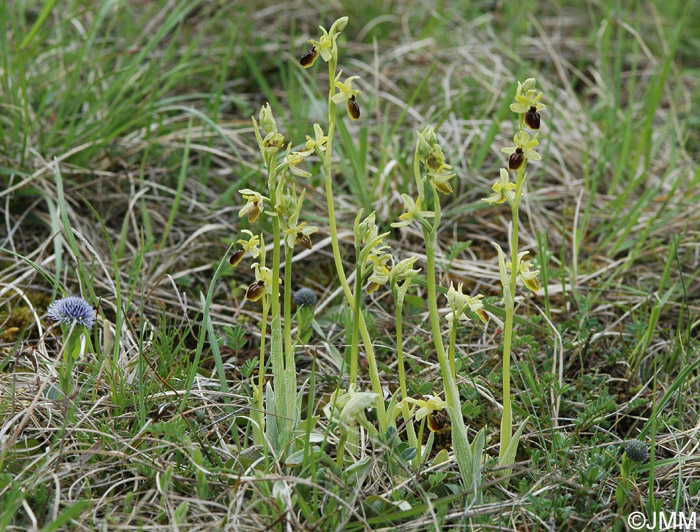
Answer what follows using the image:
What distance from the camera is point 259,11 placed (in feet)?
16.1

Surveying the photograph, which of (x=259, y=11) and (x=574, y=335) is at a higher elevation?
(x=259, y=11)

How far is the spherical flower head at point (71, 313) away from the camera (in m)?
2.09

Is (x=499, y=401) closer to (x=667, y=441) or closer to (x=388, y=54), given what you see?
(x=667, y=441)

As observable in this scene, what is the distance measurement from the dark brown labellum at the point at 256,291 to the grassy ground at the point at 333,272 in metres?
0.23

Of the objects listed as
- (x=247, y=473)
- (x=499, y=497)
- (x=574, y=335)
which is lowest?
(x=574, y=335)

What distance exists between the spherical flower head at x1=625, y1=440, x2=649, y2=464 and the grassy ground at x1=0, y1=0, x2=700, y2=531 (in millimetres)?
51

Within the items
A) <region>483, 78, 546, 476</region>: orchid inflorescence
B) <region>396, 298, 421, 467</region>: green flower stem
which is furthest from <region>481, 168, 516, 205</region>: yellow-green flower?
<region>396, 298, 421, 467</region>: green flower stem

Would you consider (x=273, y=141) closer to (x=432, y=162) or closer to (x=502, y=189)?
(x=432, y=162)

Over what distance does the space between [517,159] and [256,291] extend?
2.63 feet

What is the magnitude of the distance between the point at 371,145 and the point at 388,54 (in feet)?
3.29

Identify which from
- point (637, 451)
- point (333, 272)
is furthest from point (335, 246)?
point (333, 272)

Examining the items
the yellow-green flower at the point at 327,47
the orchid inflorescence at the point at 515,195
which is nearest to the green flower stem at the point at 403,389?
the orchid inflorescence at the point at 515,195

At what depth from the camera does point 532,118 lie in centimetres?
183

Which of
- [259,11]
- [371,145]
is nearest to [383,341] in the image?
[371,145]
